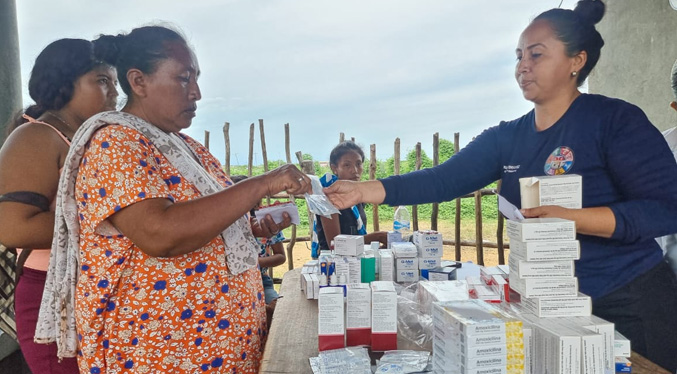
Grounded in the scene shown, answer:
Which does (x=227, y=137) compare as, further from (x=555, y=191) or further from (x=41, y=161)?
(x=555, y=191)

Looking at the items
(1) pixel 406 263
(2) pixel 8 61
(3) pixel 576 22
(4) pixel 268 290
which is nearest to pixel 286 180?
(1) pixel 406 263

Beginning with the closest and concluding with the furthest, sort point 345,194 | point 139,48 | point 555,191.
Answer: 1. point 555,191
2. point 139,48
3. point 345,194

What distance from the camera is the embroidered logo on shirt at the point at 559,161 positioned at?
1.60 metres

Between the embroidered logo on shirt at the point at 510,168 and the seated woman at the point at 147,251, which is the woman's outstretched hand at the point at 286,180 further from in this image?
the embroidered logo on shirt at the point at 510,168

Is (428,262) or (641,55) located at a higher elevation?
(641,55)

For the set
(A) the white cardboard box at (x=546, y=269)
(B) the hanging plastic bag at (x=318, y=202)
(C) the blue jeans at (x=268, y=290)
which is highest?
(B) the hanging plastic bag at (x=318, y=202)

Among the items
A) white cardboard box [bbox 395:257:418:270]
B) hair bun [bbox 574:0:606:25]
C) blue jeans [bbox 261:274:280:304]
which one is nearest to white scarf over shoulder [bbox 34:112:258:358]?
white cardboard box [bbox 395:257:418:270]

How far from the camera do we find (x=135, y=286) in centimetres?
141

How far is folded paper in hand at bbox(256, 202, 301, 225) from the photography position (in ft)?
7.43

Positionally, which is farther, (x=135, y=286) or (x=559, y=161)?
(x=559, y=161)

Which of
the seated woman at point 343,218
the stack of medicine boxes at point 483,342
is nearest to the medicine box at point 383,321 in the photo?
the stack of medicine boxes at point 483,342

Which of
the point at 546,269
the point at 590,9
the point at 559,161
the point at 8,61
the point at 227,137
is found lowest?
the point at 546,269

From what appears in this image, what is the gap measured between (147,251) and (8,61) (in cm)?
358

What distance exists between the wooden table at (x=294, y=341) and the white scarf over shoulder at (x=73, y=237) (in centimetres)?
32
